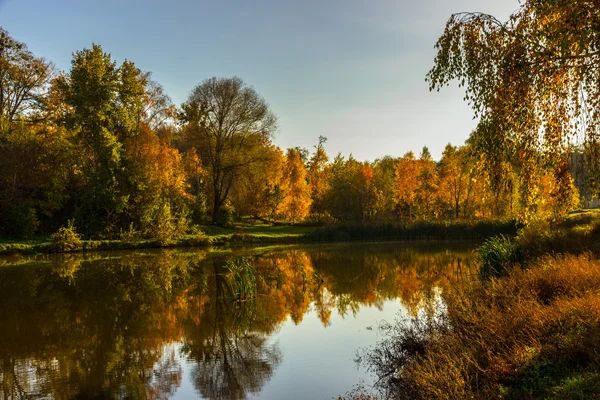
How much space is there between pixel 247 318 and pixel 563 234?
10.6m

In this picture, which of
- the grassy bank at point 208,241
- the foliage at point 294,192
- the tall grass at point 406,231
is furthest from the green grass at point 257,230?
the tall grass at point 406,231

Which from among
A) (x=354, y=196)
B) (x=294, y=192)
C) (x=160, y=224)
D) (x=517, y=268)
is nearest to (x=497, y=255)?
(x=517, y=268)

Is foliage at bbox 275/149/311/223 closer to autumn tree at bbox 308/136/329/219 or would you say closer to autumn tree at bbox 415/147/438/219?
autumn tree at bbox 308/136/329/219

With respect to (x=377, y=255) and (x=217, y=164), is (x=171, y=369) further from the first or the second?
(x=217, y=164)

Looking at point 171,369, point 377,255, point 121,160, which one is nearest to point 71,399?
point 171,369

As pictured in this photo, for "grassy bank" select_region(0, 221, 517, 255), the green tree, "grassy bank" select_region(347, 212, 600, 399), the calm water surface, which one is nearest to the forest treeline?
the green tree

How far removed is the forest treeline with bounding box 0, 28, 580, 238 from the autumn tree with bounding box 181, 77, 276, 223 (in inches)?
3.6

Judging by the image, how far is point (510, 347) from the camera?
6852mm

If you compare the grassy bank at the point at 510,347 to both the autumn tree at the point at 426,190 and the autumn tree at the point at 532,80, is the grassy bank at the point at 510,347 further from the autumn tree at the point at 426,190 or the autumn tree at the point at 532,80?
the autumn tree at the point at 426,190

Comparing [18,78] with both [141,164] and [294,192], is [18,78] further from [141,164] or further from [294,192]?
[294,192]

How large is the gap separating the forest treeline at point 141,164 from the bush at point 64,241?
240cm

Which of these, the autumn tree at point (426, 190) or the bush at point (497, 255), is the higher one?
the autumn tree at point (426, 190)

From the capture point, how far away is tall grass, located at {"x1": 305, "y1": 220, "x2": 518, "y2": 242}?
4059cm

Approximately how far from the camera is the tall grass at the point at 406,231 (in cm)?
4059
